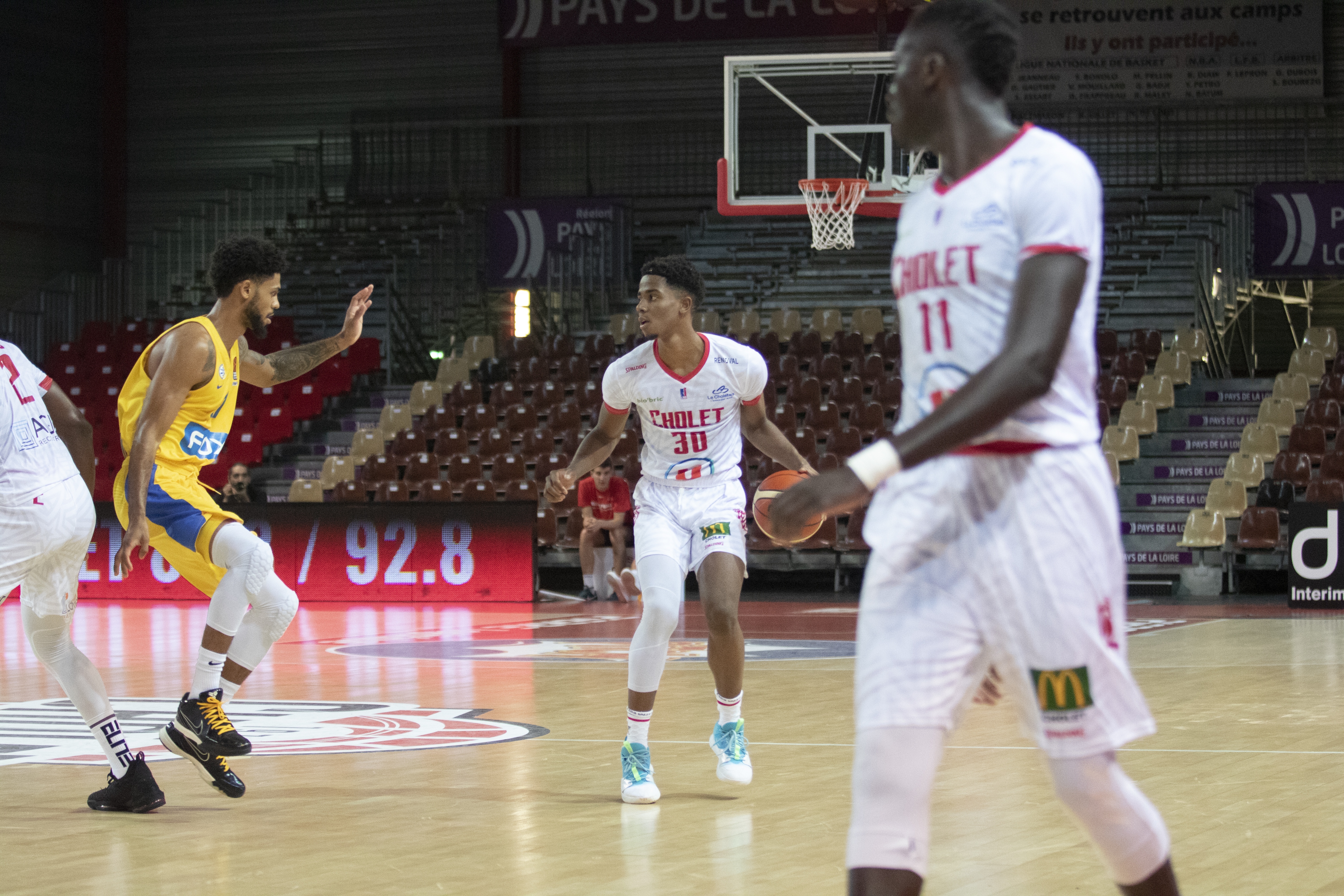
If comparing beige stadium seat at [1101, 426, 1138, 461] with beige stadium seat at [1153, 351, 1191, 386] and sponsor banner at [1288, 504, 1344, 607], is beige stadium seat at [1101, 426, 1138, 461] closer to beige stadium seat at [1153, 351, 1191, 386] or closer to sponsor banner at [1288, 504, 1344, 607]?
beige stadium seat at [1153, 351, 1191, 386]

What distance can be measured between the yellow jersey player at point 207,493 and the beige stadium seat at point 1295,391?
51.7 feet

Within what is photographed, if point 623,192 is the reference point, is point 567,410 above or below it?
below

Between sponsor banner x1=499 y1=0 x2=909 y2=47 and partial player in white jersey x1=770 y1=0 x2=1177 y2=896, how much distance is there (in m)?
21.7

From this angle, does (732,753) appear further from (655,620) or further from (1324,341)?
(1324,341)

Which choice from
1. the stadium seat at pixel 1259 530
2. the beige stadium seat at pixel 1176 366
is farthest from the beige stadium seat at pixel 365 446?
the stadium seat at pixel 1259 530

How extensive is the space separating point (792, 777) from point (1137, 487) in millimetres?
13794

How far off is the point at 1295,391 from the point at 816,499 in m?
18.3

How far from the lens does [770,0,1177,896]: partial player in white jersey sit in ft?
9.77

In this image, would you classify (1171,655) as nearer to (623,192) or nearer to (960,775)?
(960,775)

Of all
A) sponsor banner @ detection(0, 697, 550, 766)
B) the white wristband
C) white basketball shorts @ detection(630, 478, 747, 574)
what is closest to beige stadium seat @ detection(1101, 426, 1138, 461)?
sponsor banner @ detection(0, 697, 550, 766)

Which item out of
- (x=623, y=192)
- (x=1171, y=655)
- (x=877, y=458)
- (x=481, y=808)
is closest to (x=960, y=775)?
(x=481, y=808)

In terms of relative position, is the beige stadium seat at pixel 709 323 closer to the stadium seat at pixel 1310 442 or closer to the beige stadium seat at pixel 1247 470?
the beige stadium seat at pixel 1247 470

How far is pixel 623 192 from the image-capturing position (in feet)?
87.5

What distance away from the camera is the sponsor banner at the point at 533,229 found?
23656 millimetres
